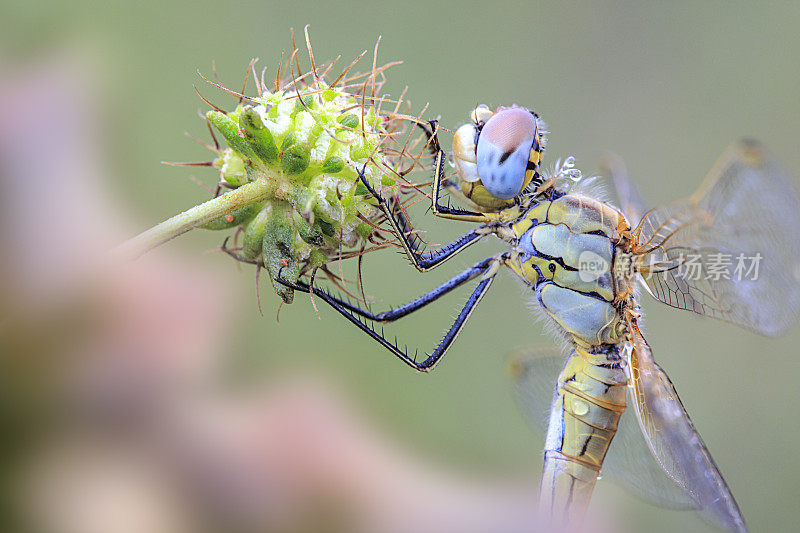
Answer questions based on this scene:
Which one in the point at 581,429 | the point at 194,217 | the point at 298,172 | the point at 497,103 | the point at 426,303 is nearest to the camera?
the point at 194,217

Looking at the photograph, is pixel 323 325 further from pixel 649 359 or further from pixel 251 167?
pixel 251 167

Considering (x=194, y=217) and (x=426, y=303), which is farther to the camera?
(x=426, y=303)

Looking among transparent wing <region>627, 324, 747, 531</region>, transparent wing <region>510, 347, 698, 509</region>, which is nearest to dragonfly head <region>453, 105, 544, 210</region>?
transparent wing <region>627, 324, 747, 531</region>

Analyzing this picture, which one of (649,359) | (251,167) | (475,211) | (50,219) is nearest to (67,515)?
(50,219)

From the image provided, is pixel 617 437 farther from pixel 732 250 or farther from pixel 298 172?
pixel 298 172

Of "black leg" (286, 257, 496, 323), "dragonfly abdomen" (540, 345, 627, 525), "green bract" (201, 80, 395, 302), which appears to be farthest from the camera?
"dragonfly abdomen" (540, 345, 627, 525)

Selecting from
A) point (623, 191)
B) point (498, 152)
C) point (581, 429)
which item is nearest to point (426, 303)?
point (498, 152)

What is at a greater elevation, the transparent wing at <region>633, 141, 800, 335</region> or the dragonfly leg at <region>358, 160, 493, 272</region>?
the transparent wing at <region>633, 141, 800, 335</region>

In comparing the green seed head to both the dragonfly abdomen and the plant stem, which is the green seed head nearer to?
the plant stem
